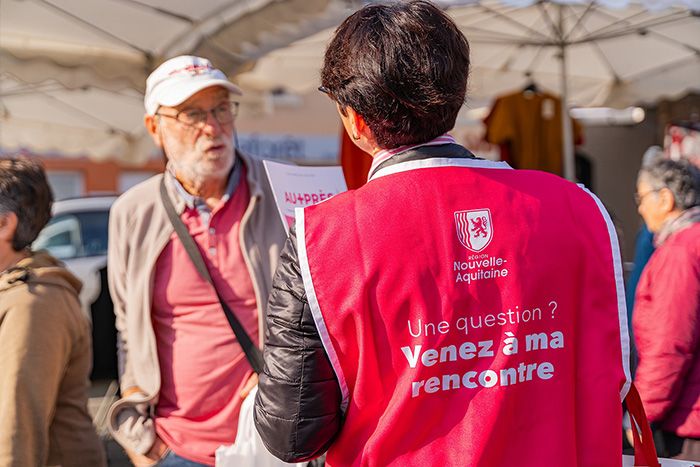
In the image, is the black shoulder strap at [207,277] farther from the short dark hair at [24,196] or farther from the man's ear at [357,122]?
the man's ear at [357,122]

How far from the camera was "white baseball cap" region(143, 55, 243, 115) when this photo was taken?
271cm

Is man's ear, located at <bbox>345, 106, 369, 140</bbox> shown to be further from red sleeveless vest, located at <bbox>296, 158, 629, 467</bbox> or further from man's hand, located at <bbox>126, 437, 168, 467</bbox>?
man's hand, located at <bbox>126, 437, 168, 467</bbox>

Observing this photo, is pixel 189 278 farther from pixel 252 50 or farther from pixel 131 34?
pixel 131 34

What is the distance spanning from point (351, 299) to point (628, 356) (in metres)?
0.56

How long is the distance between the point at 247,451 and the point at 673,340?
5.45ft

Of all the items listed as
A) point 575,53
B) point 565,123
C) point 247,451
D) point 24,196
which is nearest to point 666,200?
point 247,451

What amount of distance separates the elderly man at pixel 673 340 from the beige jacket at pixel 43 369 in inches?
75.4

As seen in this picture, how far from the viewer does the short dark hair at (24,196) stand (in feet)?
8.70

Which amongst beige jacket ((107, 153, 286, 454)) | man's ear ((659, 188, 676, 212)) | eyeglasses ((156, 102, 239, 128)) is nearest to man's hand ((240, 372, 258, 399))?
beige jacket ((107, 153, 286, 454))

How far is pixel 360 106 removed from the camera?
1544mm

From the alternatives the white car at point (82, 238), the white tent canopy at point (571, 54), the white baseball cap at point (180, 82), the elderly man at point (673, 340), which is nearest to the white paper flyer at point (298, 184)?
the white baseball cap at point (180, 82)

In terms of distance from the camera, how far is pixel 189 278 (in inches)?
103

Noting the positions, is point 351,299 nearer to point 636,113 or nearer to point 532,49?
point 532,49

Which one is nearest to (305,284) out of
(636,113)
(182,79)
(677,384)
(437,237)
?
(437,237)
